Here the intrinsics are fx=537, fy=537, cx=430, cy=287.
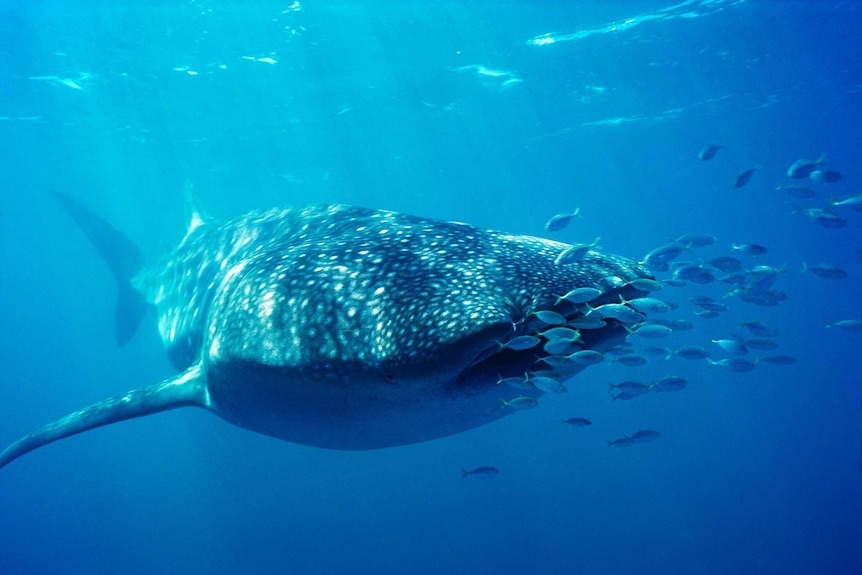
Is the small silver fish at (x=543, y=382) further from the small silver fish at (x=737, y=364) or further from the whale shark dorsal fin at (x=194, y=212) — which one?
the whale shark dorsal fin at (x=194, y=212)

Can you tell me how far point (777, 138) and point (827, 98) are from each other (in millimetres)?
8990

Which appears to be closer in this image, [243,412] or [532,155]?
[243,412]

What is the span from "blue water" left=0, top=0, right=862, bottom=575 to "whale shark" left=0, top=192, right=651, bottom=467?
598 centimetres

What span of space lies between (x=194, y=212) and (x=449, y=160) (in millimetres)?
34443

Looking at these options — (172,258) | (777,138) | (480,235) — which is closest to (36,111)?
(172,258)

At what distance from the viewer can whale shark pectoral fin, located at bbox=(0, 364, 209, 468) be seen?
15.5 feet

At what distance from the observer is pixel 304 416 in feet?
11.9

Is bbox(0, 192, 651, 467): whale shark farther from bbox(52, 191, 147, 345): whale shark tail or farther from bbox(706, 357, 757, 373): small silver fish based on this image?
bbox(52, 191, 147, 345): whale shark tail

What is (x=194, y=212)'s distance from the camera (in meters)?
10.6

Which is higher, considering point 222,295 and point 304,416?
point 222,295

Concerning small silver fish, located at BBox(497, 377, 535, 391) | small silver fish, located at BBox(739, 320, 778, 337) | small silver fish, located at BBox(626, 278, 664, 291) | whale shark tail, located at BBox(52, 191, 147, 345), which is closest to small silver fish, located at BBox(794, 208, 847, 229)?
small silver fish, located at BBox(739, 320, 778, 337)

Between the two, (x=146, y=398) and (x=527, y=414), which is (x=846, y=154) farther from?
(x=146, y=398)

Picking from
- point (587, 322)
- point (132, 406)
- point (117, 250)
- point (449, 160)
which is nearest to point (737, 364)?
point (587, 322)

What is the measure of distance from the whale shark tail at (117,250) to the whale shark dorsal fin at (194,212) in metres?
1.69
